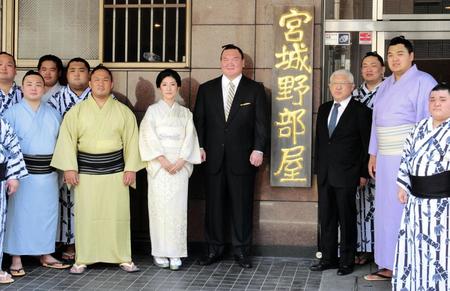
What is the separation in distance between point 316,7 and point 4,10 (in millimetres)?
3306

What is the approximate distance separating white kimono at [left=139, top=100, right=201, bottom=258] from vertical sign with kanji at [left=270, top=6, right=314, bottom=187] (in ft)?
2.87

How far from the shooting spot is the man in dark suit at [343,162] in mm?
6359

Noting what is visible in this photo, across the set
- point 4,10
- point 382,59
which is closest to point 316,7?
point 382,59

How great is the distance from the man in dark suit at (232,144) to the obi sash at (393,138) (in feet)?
3.74

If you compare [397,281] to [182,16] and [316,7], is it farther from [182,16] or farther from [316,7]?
[182,16]

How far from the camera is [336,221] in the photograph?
6.53m

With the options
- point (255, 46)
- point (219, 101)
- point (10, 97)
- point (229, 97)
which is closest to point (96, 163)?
point (10, 97)

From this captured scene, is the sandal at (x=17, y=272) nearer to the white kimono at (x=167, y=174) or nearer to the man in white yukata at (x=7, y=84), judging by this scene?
the white kimono at (x=167, y=174)

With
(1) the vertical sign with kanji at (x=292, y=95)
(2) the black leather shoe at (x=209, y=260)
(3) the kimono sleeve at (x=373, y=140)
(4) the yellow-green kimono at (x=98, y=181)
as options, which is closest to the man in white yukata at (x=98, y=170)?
(4) the yellow-green kimono at (x=98, y=181)

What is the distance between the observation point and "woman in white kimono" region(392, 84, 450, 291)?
5230 millimetres

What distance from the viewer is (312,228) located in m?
7.05

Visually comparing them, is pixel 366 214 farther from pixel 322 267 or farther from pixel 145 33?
pixel 145 33

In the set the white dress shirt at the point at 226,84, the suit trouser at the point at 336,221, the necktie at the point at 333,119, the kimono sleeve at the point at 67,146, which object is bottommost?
the suit trouser at the point at 336,221

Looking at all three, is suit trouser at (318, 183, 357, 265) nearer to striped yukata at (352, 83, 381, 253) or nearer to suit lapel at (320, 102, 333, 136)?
striped yukata at (352, 83, 381, 253)
